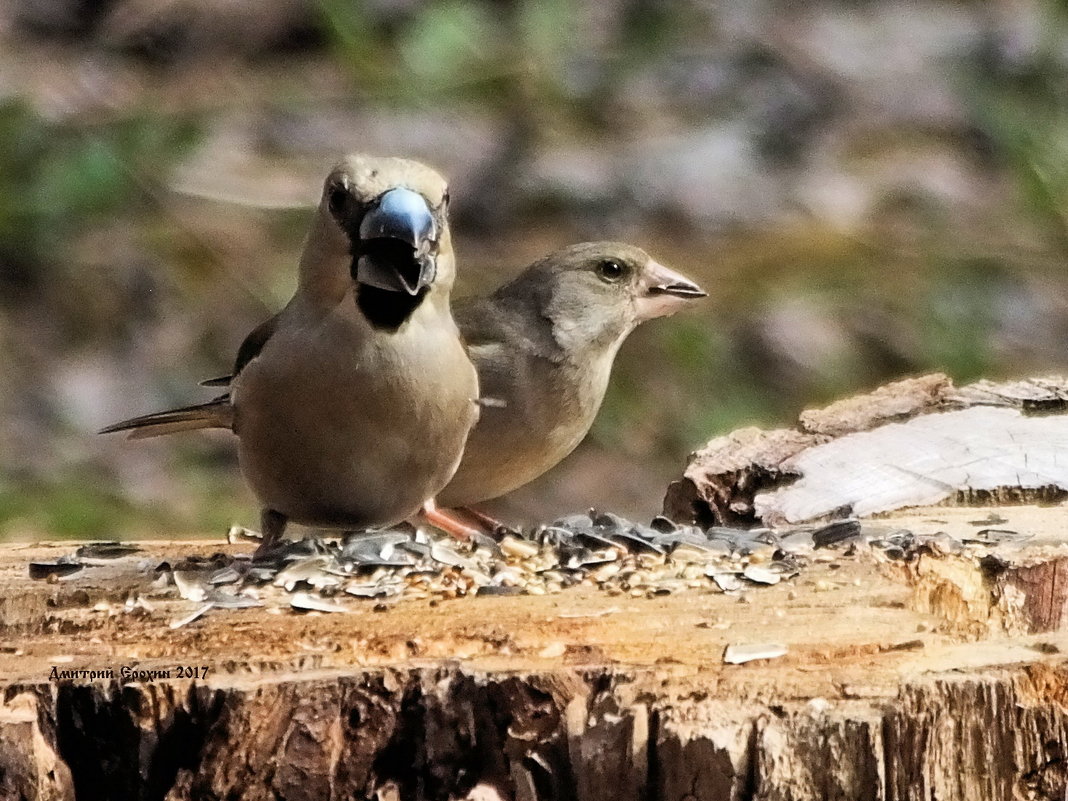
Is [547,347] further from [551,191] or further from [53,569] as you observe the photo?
[551,191]

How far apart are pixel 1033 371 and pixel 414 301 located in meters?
4.89

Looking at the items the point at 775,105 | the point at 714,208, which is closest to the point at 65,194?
the point at 714,208

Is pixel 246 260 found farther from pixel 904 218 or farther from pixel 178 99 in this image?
pixel 904 218

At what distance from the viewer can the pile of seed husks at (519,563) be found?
375 centimetres

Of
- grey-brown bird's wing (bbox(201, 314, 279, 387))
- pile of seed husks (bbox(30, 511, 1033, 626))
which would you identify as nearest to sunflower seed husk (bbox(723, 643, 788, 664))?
pile of seed husks (bbox(30, 511, 1033, 626))

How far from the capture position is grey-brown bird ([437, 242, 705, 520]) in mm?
5133

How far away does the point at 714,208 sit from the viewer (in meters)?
9.27

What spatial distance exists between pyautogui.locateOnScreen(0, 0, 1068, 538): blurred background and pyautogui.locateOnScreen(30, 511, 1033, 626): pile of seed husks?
3.08 meters

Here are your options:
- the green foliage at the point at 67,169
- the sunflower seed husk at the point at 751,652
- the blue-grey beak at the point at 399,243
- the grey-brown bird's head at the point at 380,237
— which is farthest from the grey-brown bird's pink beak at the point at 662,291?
the green foliage at the point at 67,169

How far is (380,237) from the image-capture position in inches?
151

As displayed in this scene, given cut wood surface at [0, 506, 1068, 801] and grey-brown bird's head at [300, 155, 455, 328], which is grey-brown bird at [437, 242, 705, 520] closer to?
grey-brown bird's head at [300, 155, 455, 328]

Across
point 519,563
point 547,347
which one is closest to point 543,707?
point 519,563

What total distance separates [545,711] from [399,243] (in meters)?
1.13

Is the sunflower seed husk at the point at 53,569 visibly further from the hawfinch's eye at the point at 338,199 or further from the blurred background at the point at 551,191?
the blurred background at the point at 551,191
